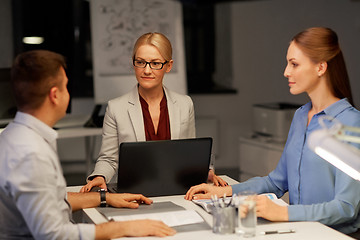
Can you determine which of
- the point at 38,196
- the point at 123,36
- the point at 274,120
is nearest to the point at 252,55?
the point at 274,120

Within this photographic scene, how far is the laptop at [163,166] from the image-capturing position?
244cm

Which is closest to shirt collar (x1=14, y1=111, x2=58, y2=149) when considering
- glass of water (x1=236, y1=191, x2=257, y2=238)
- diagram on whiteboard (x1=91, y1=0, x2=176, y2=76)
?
glass of water (x1=236, y1=191, x2=257, y2=238)

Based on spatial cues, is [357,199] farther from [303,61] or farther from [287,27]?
[287,27]

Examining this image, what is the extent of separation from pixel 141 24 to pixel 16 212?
12.7 ft

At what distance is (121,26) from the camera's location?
18.2ft

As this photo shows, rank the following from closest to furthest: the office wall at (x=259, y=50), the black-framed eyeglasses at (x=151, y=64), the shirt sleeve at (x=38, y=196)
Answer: the shirt sleeve at (x=38, y=196)
the black-framed eyeglasses at (x=151, y=64)
the office wall at (x=259, y=50)

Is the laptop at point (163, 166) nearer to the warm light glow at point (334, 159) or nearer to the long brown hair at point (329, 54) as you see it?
the long brown hair at point (329, 54)

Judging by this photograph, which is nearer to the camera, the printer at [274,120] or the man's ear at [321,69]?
the man's ear at [321,69]

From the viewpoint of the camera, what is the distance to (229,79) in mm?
7195

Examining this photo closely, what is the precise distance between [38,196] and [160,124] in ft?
4.10

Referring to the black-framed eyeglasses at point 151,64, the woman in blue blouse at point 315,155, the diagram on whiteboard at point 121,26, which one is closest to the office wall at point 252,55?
the diagram on whiteboard at point 121,26

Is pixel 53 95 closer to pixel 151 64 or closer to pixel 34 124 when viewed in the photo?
pixel 34 124

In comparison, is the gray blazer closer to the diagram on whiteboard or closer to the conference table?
the conference table

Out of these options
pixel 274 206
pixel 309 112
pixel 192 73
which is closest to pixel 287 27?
pixel 192 73
